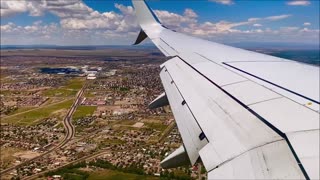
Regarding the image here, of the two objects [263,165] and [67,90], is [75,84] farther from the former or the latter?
[263,165]

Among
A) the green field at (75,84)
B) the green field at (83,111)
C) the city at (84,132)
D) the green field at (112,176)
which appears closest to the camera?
the green field at (112,176)

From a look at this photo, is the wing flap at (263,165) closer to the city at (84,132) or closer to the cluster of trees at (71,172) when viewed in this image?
the city at (84,132)

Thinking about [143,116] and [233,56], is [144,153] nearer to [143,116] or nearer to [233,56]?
[143,116]

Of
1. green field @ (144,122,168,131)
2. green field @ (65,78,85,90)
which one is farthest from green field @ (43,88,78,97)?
green field @ (144,122,168,131)

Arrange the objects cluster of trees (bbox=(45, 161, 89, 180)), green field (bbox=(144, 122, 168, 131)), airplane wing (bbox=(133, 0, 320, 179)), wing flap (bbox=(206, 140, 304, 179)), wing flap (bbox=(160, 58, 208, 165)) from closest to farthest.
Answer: wing flap (bbox=(206, 140, 304, 179)) < airplane wing (bbox=(133, 0, 320, 179)) < wing flap (bbox=(160, 58, 208, 165)) < cluster of trees (bbox=(45, 161, 89, 180)) < green field (bbox=(144, 122, 168, 131))

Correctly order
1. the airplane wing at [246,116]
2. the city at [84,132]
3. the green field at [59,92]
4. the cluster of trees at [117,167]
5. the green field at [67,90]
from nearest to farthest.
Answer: the airplane wing at [246,116] → the cluster of trees at [117,167] → the city at [84,132] → the green field at [59,92] → the green field at [67,90]

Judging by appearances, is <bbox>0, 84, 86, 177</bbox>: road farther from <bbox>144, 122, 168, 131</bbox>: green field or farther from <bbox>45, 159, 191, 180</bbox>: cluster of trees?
<bbox>144, 122, 168, 131</bbox>: green field

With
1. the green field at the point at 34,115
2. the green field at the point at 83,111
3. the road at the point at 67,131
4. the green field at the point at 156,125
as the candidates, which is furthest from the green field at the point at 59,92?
the green field at the point at 156,125

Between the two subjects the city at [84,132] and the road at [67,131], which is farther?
the road at [67,131]
